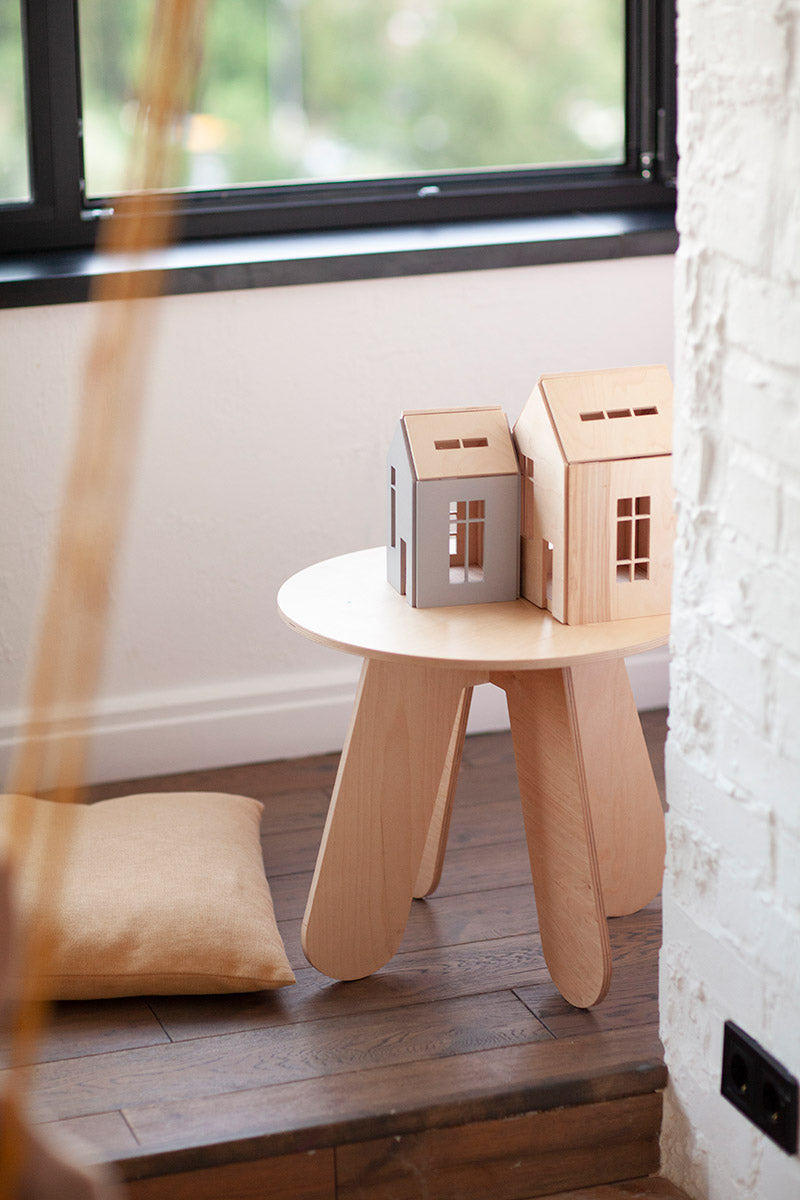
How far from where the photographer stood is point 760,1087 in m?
1.33

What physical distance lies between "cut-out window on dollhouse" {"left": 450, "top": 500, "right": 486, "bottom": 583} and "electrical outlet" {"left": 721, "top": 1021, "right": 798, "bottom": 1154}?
58 cm

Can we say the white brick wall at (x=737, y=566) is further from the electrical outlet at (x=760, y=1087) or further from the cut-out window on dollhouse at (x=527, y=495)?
the cut-out window on dollhouse at (x=527, y=495)

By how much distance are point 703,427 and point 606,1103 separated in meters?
0.73

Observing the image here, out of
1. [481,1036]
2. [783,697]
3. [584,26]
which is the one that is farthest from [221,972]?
[584,26]

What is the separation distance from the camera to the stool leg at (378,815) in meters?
1.65

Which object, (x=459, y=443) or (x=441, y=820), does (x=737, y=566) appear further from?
(x=441, y=820)

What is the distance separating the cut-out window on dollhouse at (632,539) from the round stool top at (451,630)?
0.06m

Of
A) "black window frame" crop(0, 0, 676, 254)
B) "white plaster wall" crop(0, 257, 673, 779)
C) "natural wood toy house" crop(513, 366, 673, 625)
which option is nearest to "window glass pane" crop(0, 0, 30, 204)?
"black window frame" crop(0, 0, 676, 254)

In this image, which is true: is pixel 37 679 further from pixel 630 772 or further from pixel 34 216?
pixel 34 216

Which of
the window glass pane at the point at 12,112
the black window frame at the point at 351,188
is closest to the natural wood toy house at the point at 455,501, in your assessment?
the black window frame at the point at 351,188

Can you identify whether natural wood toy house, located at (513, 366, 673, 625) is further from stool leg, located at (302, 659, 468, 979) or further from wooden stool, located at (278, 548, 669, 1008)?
stool leg, located at (302, 659, 468, 979)

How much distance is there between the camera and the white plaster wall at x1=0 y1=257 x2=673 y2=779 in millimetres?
2275

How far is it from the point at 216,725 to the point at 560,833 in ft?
3.07

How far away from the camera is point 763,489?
4.04ft
